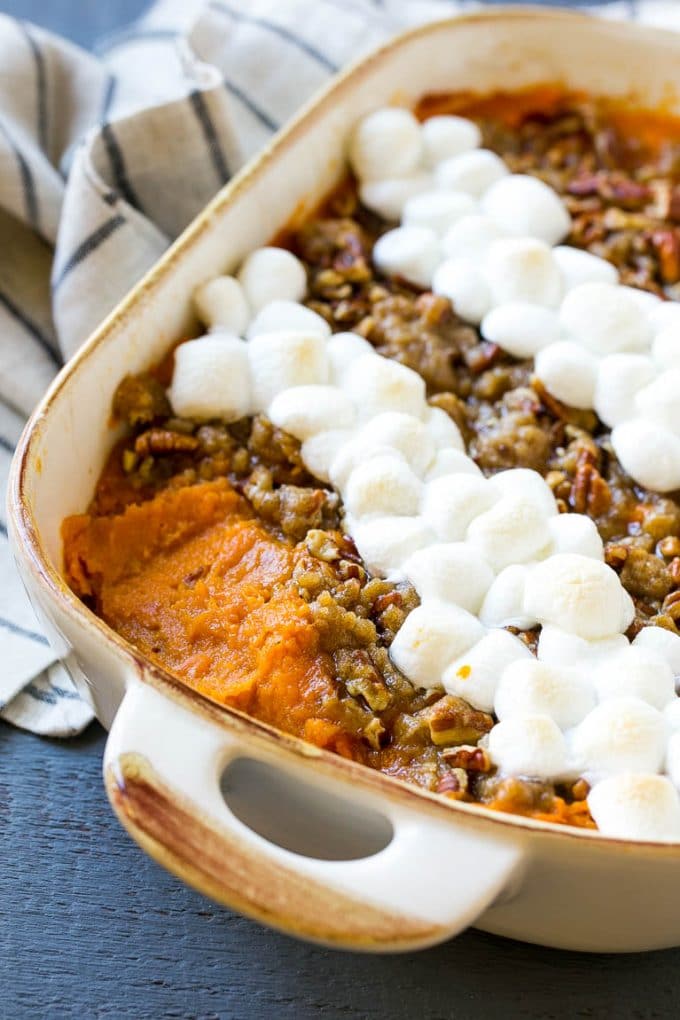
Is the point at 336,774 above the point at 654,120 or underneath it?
underneath

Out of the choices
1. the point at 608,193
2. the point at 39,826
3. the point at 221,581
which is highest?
the point at 608,193

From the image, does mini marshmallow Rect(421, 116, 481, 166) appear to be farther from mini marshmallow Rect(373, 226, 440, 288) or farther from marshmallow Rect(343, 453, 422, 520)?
marshmallow Rect(343, 453, 422, 520)

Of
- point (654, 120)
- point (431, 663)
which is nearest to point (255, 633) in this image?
point (431, 663)

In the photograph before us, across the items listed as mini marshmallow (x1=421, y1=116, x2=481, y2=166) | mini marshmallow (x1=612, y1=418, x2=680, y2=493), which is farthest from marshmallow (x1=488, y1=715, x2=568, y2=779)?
mini marshmallow (x1=421, y1=116, x2=481, y2=166)

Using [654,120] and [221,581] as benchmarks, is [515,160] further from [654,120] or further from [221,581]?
Result: [221,581]

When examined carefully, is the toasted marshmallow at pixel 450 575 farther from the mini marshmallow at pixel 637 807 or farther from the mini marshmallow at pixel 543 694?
the mini marshmallow at pixel 637 807

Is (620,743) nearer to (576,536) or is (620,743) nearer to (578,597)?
(578,597)

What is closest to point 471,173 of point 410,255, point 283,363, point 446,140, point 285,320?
point 446,140
